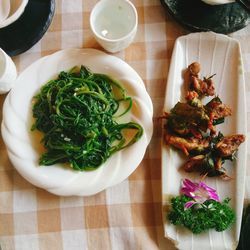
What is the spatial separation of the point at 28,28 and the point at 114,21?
33 cm

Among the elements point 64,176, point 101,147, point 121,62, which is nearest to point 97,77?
point 121,62

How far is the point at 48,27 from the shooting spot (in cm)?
153

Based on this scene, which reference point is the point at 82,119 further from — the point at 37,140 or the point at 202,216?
the point at 202,216

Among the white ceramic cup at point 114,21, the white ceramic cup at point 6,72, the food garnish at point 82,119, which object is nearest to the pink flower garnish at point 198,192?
the food garnish at point 82,119

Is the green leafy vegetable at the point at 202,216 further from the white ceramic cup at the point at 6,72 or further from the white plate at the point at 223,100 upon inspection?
the white ceramic cup at the point at 6,72

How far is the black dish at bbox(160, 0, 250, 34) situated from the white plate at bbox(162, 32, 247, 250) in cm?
5

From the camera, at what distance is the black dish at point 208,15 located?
150cm

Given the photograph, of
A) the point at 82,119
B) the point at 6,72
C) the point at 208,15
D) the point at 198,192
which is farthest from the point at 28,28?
the point at 198,192

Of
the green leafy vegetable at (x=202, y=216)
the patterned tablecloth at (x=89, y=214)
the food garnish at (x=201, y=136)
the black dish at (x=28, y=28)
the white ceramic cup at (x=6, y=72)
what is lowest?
the patterned tablecloth at (x=89, y=214)

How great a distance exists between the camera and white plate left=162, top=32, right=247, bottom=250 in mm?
1297

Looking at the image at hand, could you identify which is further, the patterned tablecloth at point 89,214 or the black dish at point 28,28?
the black dish at point 28,28

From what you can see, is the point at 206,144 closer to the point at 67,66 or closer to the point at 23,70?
the point at 67,66

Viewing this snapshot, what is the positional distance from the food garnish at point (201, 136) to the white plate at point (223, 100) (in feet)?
0.12

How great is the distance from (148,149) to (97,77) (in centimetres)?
31
